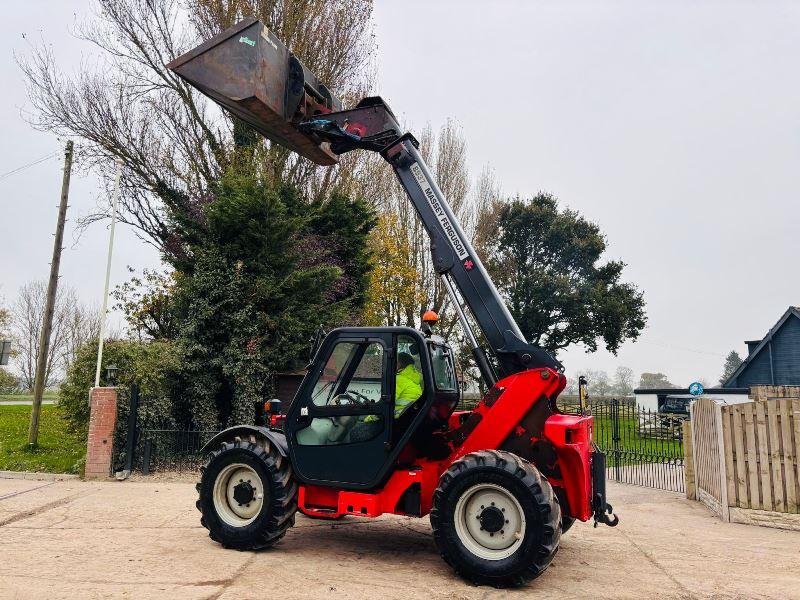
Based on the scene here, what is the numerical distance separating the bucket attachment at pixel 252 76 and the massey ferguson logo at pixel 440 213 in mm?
1293

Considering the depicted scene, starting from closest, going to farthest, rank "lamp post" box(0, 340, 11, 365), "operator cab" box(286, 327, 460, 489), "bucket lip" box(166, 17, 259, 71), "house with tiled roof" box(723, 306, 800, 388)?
"operator cab" box(286, 327, 460, 489)
"bucket lip" box(166, 17, 259, 71)
"lamp post" box(0, 340, 11, 365)
"house with tiled roof" box(723, 306, 800, 388)

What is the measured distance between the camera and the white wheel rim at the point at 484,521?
199 inches

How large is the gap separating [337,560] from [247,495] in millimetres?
1107

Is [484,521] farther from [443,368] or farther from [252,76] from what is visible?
[252,76]

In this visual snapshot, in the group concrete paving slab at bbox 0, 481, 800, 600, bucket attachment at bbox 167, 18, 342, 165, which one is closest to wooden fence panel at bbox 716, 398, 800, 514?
concrete paving slab at bbox 0, 481, 800, 600

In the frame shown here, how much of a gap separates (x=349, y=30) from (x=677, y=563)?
16.6 m

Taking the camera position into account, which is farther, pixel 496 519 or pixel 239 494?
pixel 239 494

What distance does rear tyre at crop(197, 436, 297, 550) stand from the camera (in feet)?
18.9

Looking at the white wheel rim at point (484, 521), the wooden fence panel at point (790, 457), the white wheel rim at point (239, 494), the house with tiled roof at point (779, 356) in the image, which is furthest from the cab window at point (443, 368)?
the house with tiled roof at point (779, 356)

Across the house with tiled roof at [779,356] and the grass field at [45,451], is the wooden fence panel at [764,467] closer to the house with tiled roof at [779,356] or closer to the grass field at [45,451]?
the grass field at [45,451]

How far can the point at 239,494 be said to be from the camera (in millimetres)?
6004

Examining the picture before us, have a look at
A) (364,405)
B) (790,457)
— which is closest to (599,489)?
(364,405)

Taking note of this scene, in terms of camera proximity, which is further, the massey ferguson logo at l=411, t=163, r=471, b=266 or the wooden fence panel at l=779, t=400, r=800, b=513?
the wooden fence panel at l=779, t=400, r=800, b=513

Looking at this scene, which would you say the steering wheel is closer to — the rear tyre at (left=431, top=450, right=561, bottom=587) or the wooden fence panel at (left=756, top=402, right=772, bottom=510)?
the rear tyre at (left=431, top=450, right=561, bottom=587)
